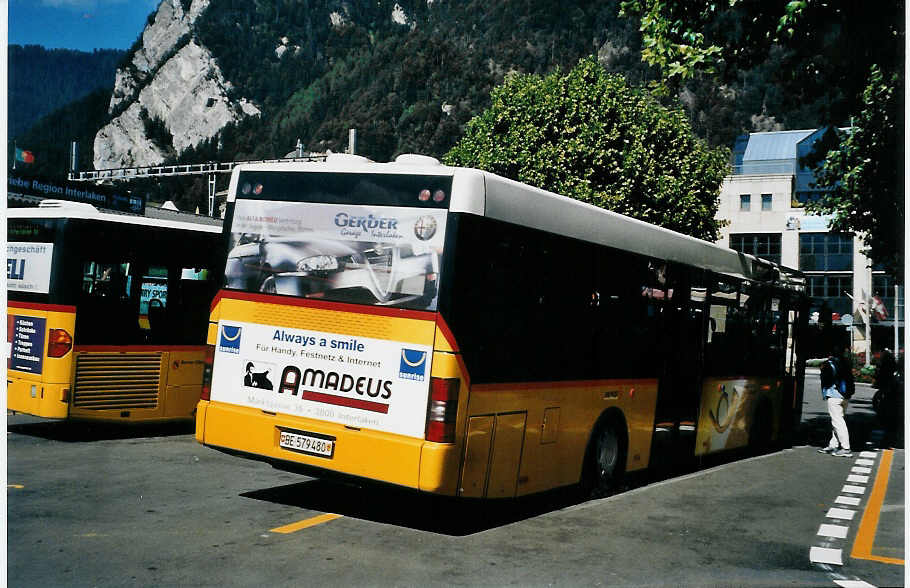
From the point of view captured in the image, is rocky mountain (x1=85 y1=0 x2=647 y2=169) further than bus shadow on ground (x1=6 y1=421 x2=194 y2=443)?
Yes

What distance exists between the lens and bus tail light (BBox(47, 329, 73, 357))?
37.6 ft

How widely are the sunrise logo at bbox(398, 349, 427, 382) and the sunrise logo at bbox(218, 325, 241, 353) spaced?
64.3 inches

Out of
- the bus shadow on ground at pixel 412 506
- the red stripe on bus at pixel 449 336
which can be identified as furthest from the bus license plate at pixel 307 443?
the red stripe on bus at pixel 449 336

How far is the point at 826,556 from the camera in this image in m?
7.46

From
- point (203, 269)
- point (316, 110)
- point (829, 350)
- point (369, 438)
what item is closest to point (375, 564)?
point (369, 438)

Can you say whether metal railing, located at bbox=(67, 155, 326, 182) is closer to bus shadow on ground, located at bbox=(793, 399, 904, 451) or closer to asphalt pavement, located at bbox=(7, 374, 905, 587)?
bus shadow on ground, located at bbox=(793, 399, 904, 451)

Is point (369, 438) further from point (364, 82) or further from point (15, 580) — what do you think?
point (364, 82)

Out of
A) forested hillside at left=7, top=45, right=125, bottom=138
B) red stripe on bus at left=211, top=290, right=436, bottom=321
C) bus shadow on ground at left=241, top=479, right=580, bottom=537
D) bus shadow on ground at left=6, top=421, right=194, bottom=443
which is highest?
forested hillside at left=7, top=45, right=125, bottom=138

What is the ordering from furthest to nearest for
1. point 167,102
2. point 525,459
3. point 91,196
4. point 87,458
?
point 167,102 → point 91,196 → point 87,458 → point 525,459

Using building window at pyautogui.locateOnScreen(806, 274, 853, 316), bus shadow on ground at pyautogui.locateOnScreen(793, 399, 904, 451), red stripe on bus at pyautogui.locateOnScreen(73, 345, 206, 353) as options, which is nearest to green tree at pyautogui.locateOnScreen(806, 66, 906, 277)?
bus shadow on ground at pyautogui.locateOnScreen(793, 399, 904, 451)

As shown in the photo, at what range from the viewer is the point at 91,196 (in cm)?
4156

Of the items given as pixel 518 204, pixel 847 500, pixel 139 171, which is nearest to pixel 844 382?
pixel 847 500

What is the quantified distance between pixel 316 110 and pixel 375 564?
163638 mm

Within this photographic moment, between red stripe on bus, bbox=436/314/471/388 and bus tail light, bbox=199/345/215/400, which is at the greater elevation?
red stripe on bus, bbox=436/314/471/388
